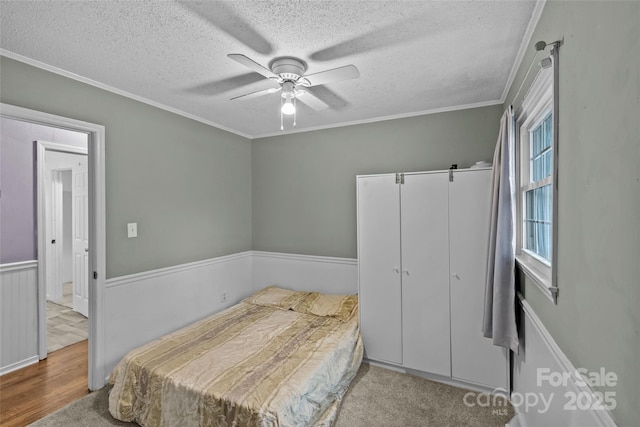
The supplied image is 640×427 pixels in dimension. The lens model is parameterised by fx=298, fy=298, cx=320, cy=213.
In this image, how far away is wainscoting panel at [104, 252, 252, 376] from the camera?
8.08ft

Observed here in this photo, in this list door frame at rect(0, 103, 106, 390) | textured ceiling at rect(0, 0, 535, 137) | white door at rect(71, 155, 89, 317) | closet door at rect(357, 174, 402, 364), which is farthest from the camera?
white door at rect(71, 155, 89, 317)

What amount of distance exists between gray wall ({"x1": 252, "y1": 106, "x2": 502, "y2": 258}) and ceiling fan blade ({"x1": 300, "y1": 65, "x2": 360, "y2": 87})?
4.73 ft

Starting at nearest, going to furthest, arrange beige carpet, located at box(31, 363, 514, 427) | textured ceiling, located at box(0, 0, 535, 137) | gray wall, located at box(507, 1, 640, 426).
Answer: gray wall, located at box(507, 1, 640, 426) → textured ceiling, located at box(0, 0, 535, 137) → beige carpet, located at box(31, 363, 514, 427)

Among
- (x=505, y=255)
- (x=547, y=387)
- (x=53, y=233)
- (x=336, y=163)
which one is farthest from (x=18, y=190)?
(x=547, y=387)

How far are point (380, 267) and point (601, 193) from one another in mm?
1993

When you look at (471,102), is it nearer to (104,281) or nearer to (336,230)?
(336,230)

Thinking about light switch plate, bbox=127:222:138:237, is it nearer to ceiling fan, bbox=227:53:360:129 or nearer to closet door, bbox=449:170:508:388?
ceiling fan, bbox=227:53:360:129

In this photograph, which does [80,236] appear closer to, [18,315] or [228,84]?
[18,315]

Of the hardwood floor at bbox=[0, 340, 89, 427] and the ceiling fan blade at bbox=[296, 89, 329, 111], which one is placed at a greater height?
the ceiling fan blade at bbox=[296, 89, 329, 111]

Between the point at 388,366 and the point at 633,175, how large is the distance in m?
2.56

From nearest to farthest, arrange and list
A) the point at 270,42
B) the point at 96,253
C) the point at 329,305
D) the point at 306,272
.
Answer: the point at 270,42
the point at 96,253
the point at 329,305
the point at 306,272

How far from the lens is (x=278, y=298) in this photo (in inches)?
132

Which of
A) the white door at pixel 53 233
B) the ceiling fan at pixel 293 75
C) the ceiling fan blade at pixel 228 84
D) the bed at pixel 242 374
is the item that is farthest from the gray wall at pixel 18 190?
the ceiling fan at pixel 293 75

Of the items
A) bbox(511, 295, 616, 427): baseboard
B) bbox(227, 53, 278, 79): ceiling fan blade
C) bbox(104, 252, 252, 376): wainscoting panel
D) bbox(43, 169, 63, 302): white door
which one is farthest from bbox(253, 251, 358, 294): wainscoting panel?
bbox(43, 169, 63, 302): white door
